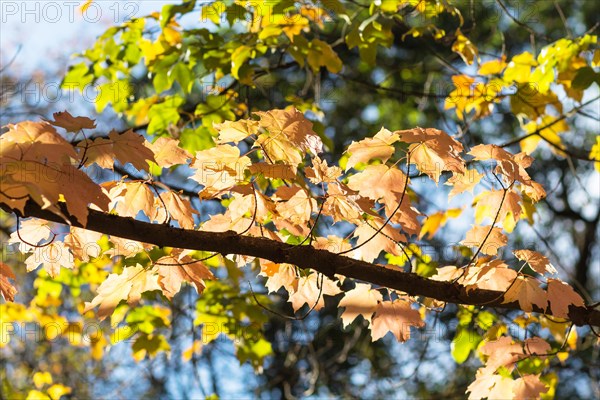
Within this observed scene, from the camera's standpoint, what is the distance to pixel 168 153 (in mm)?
1807

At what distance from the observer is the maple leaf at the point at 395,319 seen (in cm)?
185

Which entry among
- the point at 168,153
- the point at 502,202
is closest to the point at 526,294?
the point at 502,202

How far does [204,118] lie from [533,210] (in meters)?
1.37

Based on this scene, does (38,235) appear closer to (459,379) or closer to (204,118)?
(204,118)

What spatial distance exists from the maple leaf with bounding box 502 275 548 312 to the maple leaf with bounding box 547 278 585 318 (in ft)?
0.10

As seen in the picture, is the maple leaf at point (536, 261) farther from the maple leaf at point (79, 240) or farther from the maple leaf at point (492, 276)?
the maple leaf at point (79, 240)

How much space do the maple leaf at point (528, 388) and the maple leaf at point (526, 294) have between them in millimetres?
470

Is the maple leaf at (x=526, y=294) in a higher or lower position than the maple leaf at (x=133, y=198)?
higher

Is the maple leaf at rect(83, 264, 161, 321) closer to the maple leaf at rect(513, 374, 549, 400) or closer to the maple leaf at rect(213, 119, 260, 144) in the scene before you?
the maple leaf at rect(213, 119, 260, 144)

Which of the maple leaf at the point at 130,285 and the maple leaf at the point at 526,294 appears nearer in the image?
the maple leaf at the point at 526,294

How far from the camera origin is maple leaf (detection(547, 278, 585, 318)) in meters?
1.71

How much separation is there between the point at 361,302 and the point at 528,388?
581mm

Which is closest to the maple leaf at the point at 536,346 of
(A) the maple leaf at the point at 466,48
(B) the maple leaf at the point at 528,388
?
(B) the maple leaf at the point at 528,388

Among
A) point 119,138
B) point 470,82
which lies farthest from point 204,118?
point 119,138
